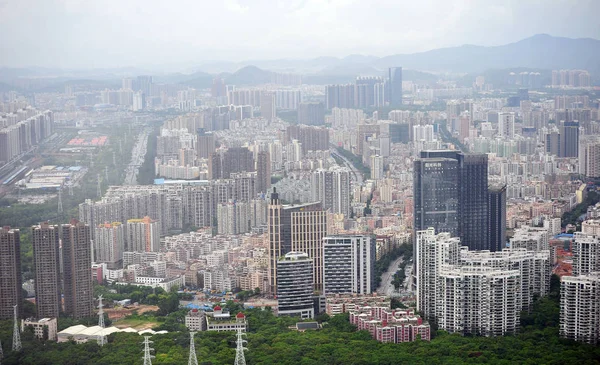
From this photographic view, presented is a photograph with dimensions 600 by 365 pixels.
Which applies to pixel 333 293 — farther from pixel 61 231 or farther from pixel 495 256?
pixel 61 231

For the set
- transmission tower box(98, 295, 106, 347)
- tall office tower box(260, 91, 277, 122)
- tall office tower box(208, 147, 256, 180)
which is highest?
tall office tower box(260, 91, 277, 122)

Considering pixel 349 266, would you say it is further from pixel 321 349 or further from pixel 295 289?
pixel 321 349

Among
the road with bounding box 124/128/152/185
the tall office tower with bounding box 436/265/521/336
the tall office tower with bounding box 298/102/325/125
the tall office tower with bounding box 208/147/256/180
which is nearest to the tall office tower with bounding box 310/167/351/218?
the tall office tower with bounding box 208/147/256/180

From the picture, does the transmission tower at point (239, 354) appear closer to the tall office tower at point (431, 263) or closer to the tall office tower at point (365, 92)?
the tall office tower at point (431, 263)

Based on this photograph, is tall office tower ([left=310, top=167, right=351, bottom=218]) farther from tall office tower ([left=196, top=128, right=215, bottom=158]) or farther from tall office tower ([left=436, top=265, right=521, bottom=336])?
tall office tower ([left=436, top=265, right=521, bottom=336])

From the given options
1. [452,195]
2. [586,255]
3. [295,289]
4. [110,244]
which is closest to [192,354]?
[295,289]

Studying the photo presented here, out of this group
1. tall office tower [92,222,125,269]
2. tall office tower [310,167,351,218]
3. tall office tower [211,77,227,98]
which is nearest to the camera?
tall office tower [92,222,125,269]

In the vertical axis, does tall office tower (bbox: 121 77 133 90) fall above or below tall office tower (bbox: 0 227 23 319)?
above

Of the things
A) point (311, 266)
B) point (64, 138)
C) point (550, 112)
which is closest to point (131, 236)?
point (64, 138)
